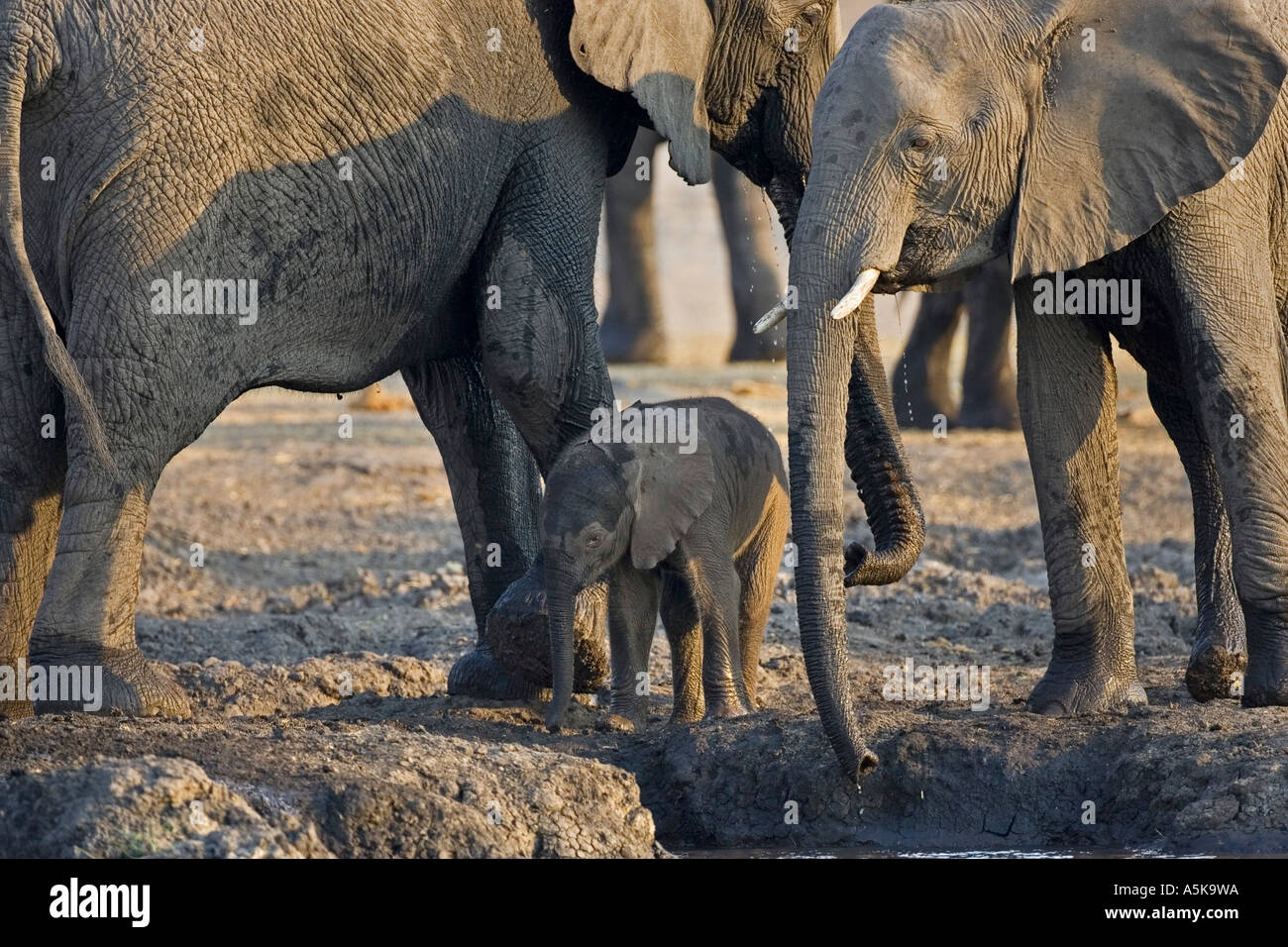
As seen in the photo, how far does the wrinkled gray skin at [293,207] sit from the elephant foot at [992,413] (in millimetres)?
7184

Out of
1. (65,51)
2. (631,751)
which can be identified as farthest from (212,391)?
(631,751)

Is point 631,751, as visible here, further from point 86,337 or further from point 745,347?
point 745,347

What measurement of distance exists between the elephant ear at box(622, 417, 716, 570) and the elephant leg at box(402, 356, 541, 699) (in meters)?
0.98

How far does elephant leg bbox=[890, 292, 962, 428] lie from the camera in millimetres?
14367

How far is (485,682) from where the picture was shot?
751cm

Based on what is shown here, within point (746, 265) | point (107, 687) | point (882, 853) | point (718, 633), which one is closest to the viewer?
point (882, 853)

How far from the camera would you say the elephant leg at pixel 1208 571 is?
717cm

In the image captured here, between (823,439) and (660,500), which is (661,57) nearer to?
(660,500)

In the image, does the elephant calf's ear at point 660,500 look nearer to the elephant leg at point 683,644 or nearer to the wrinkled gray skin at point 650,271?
the elephant leg at point 683,644

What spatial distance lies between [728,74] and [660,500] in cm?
156

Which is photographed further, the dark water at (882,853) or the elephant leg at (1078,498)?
the elephant leg at (1078,498)

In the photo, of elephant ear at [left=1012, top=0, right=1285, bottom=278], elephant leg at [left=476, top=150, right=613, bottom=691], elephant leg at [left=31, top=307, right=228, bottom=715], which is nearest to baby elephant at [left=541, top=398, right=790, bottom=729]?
elephant leg at [left=476, top=150, right=613, bottom=691]

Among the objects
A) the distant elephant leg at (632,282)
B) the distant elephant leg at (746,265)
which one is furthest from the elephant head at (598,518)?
the distant elephant leg at (632,282)

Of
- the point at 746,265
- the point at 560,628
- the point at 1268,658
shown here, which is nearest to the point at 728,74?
the point at 560,628
